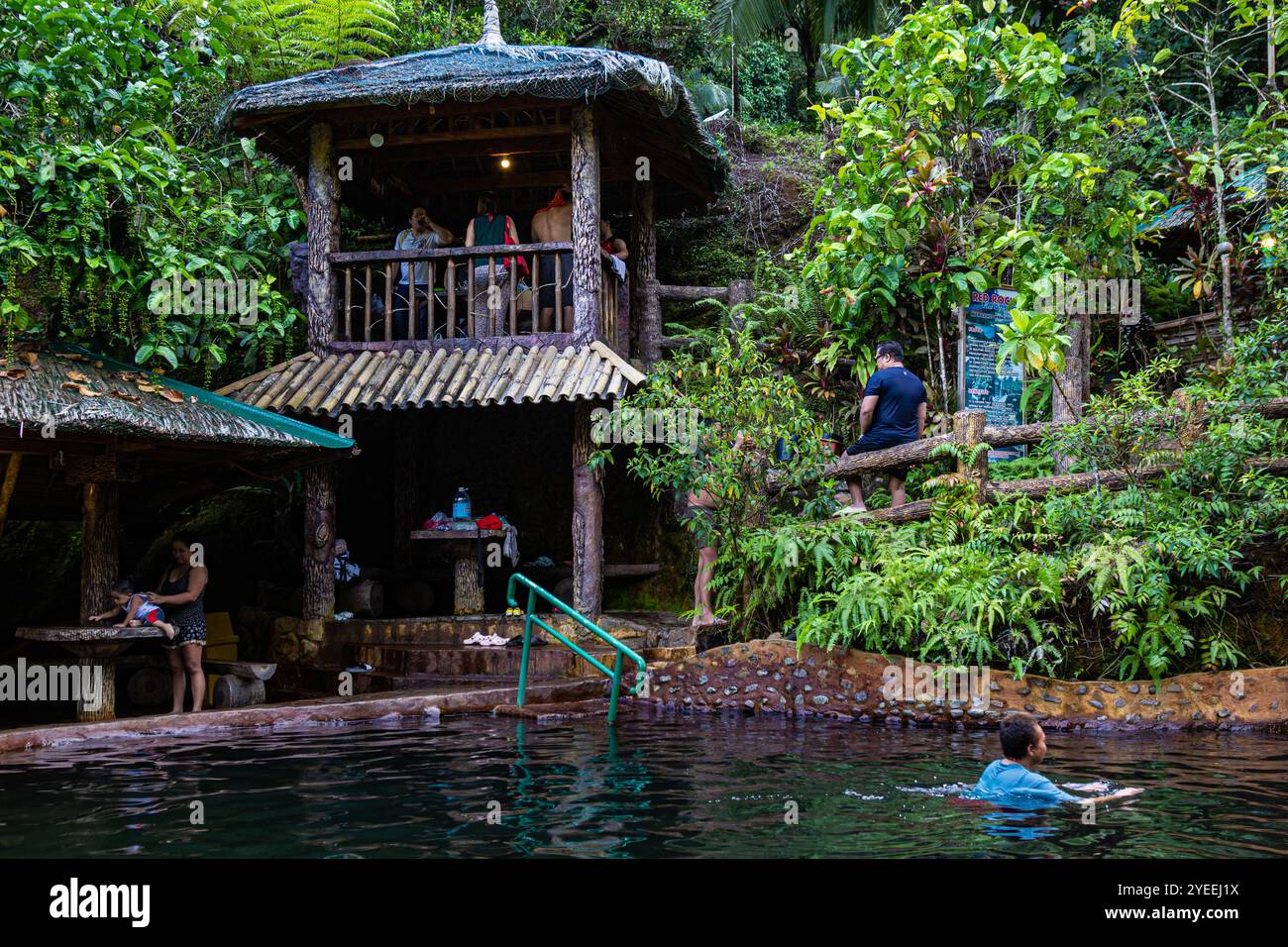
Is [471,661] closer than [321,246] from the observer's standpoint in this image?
Yes

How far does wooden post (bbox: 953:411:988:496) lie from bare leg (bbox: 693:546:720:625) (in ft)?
8.25

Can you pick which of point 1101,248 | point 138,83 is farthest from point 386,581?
point 1101,248

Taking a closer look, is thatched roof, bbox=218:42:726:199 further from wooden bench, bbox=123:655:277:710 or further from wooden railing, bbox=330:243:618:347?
wooden bench, bbox=123:655:277:710

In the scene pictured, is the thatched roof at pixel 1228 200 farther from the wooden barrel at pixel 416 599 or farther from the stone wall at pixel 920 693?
the wooden barrel at pixel 416 599

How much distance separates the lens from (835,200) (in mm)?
13250

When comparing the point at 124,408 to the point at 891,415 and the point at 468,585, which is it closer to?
the point at 468,585

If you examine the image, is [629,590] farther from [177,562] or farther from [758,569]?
[177,562]

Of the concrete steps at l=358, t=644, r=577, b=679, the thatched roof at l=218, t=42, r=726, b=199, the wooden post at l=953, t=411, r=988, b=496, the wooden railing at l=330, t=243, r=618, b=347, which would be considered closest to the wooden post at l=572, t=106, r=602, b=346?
the wooden railing at l=330, t=243, r=618, b=347

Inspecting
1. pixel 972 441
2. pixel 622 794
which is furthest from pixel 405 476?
pixel 622 794

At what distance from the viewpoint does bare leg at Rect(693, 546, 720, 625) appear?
431 inches

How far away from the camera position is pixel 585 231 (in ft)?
40.4

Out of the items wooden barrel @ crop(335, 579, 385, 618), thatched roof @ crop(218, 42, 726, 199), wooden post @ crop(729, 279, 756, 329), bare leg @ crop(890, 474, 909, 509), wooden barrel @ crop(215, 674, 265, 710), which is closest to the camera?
wooden barrel @ crop(215, 674, 265, 710)

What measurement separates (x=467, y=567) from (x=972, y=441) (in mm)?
5526

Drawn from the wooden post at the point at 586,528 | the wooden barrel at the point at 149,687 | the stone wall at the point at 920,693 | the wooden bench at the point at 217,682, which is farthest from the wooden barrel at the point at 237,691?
the stone wall at the point at 920,693
